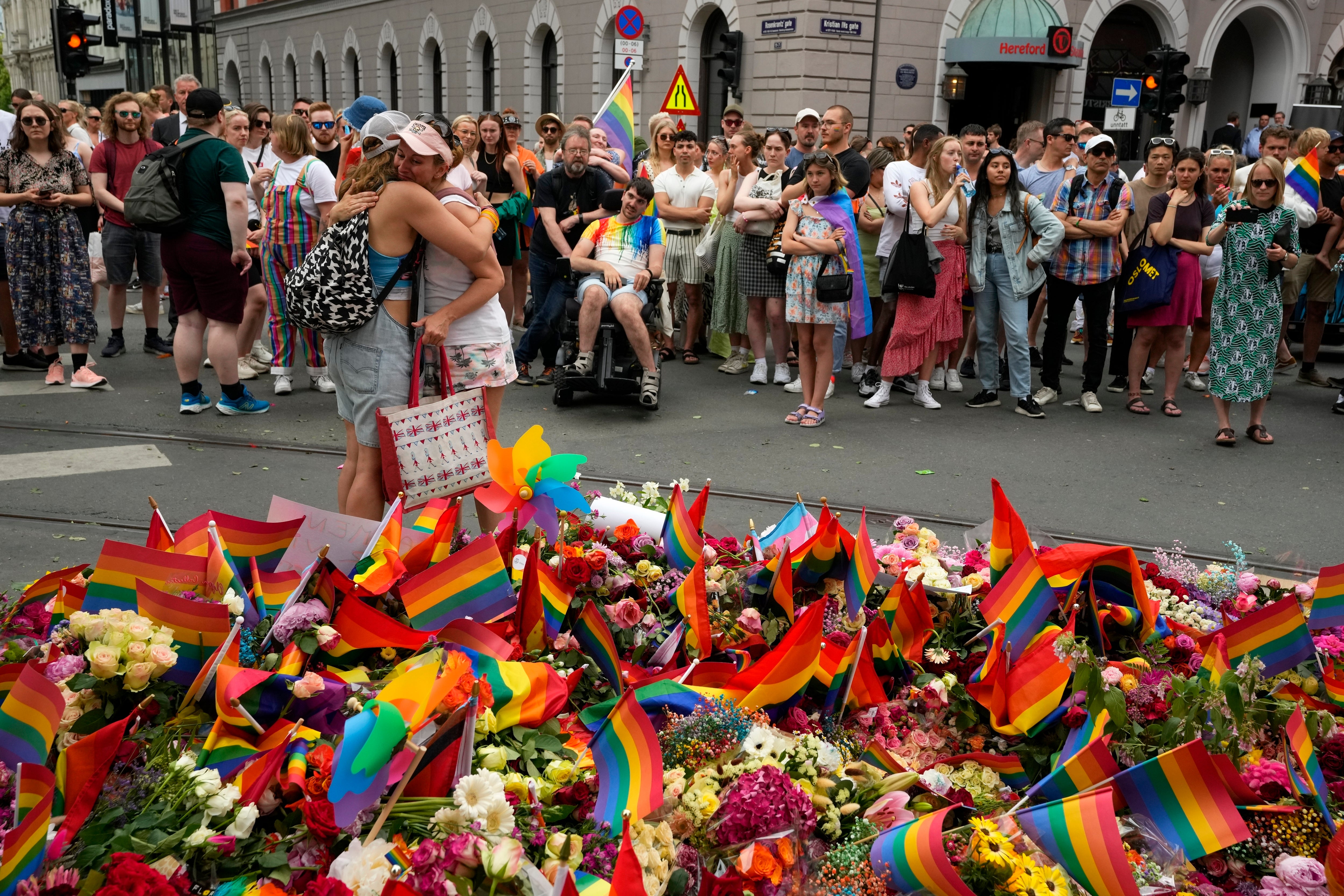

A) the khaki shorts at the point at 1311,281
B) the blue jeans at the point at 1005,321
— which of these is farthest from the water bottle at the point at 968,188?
the khaki shorts at the point at 1311,281

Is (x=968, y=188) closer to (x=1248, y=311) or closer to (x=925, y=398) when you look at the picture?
(x=925, y=398)

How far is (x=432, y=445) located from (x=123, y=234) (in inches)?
248

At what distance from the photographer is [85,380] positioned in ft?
26.0

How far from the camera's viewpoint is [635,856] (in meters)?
1.81

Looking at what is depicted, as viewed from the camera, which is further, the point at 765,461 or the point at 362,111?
the point at 765,461

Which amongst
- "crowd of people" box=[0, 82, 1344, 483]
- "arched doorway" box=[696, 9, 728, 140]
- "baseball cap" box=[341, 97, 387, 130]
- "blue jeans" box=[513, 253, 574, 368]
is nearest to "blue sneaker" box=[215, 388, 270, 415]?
"crowd of people" box=[0, 82, 1344, 483]

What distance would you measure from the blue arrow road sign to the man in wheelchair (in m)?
9.34

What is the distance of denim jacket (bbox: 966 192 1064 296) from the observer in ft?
26.0

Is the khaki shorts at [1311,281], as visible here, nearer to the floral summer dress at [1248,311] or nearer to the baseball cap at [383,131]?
the floral summer dress at [1248,311]

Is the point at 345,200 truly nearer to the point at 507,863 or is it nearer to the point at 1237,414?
the point at 507,863

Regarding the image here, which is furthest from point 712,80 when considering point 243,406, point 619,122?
point 243,406

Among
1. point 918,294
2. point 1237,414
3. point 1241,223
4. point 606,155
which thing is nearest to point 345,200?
point 918,294

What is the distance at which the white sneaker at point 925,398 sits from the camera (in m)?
8.26

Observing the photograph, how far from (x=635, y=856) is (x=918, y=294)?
6784mm
